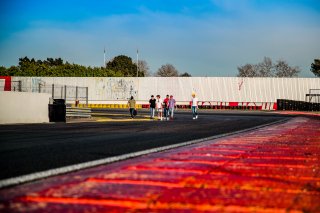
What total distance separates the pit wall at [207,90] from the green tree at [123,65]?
160 feet

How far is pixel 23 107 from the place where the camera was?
1716 cm

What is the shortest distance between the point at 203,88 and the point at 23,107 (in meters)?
33.8

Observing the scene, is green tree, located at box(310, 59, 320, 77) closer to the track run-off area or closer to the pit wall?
the pit wall

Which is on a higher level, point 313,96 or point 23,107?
→ point 313,96

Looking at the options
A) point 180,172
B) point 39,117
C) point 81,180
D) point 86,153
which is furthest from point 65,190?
point 39,117

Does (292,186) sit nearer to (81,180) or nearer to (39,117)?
(81,180)

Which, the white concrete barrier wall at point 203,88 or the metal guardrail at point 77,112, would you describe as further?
the white concrete barrier wall at point 203,88

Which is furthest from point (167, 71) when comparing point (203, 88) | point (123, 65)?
point (203, 88)

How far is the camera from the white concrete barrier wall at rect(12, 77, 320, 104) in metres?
47.6

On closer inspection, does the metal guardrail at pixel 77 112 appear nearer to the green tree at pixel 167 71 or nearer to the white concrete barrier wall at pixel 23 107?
the white concrete barrier wall at pixel 23 107

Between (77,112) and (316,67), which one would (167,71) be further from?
(77,112)

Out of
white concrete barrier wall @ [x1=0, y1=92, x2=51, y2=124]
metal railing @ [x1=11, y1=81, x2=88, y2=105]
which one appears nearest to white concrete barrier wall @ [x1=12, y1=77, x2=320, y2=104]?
metal railing @ [x1=11, y1=81, x2=88, y2=105]

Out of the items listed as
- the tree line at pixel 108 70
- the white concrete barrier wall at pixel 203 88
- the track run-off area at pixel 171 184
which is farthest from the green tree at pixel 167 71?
the track run-off area at pixel 171 184

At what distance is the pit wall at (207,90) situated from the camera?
156 feet
